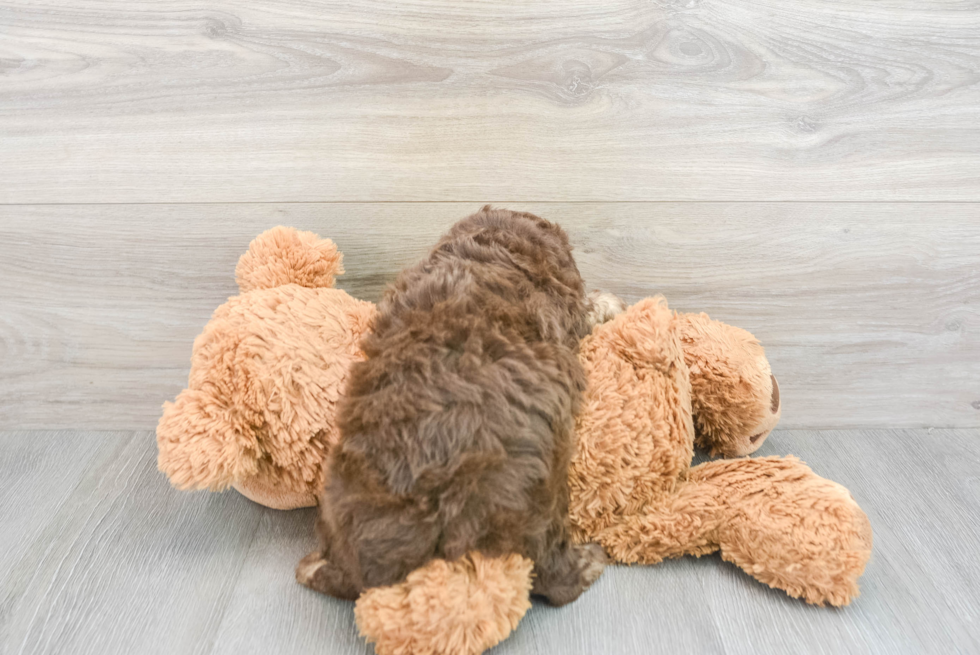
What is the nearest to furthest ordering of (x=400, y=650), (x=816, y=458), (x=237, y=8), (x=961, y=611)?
(x=400, y=650), (x=961, y=611), (x=237, y=8), (x=816, y=458)

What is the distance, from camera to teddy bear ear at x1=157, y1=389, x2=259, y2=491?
1.88ft

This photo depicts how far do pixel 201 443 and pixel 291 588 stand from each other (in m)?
0.19

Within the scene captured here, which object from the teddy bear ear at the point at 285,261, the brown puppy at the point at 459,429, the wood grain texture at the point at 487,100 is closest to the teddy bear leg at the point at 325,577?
the brown puppy at the point at 459,429

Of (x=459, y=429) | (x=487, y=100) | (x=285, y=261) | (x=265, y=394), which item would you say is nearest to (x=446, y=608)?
(x=459, y=429)

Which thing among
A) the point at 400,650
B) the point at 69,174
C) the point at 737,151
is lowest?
the point at 400,650

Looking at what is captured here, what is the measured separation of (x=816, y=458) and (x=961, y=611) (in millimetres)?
262

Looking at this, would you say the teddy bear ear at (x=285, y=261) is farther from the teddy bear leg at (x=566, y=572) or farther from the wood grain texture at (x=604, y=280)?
the teddy bear leg at (x=566, y=572)

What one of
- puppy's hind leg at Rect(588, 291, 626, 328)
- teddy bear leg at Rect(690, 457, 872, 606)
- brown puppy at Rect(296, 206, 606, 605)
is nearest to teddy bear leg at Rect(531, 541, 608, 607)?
brown puppy at Rect(296, 206, 606, 605)

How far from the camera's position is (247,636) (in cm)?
59

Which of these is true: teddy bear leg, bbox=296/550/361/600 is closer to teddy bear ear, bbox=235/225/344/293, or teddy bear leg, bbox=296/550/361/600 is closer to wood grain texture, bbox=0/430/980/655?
wood grain texture, bbox=0/430/980/655

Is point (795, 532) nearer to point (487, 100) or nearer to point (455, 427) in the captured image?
point (455, 427)

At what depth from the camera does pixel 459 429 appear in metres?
0.51

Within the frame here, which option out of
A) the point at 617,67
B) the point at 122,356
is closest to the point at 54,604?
the point at 122,356

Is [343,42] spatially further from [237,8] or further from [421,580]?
[421,580]
